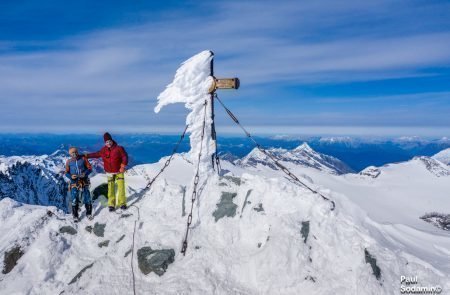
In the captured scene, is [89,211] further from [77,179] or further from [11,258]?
[11,258]

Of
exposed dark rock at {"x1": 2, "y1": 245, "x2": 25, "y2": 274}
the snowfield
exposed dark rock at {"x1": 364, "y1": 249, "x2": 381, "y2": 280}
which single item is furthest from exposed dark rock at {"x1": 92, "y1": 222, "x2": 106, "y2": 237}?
exposed dark rock at {"x1": 364, "y1": 249, "x2": 381, "y2": 280}

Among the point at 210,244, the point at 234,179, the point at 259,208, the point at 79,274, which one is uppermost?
the point at 234,179

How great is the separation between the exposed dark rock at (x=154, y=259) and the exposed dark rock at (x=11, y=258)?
453 centimetres

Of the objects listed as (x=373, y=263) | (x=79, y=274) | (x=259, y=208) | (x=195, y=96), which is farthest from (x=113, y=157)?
(x=373, y=263)

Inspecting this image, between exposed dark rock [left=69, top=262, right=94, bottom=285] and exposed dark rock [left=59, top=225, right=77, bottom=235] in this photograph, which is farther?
exposed dark rock [left=59, top=225, right=77, bottom=235]

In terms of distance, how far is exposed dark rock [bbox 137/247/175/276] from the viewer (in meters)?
12.2

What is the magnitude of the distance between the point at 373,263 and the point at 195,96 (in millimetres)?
9148

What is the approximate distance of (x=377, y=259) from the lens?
35.4ft

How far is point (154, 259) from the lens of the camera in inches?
490

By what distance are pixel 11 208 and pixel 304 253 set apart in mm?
13491

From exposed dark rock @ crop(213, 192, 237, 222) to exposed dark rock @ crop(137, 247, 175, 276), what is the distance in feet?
7.22

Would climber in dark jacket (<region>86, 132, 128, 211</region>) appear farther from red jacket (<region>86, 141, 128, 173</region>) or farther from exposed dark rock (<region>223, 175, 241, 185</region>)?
exposed dark rock (<region>223, 175, 241, 185</region>)

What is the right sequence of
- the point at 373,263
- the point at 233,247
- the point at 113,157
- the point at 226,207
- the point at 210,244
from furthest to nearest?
the point at 113,157 < the point at 226,207 < the point at 210,244 < the point at 233,247 < the point at 373,263

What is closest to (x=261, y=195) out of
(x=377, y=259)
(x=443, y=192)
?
(x=377, y=259)
